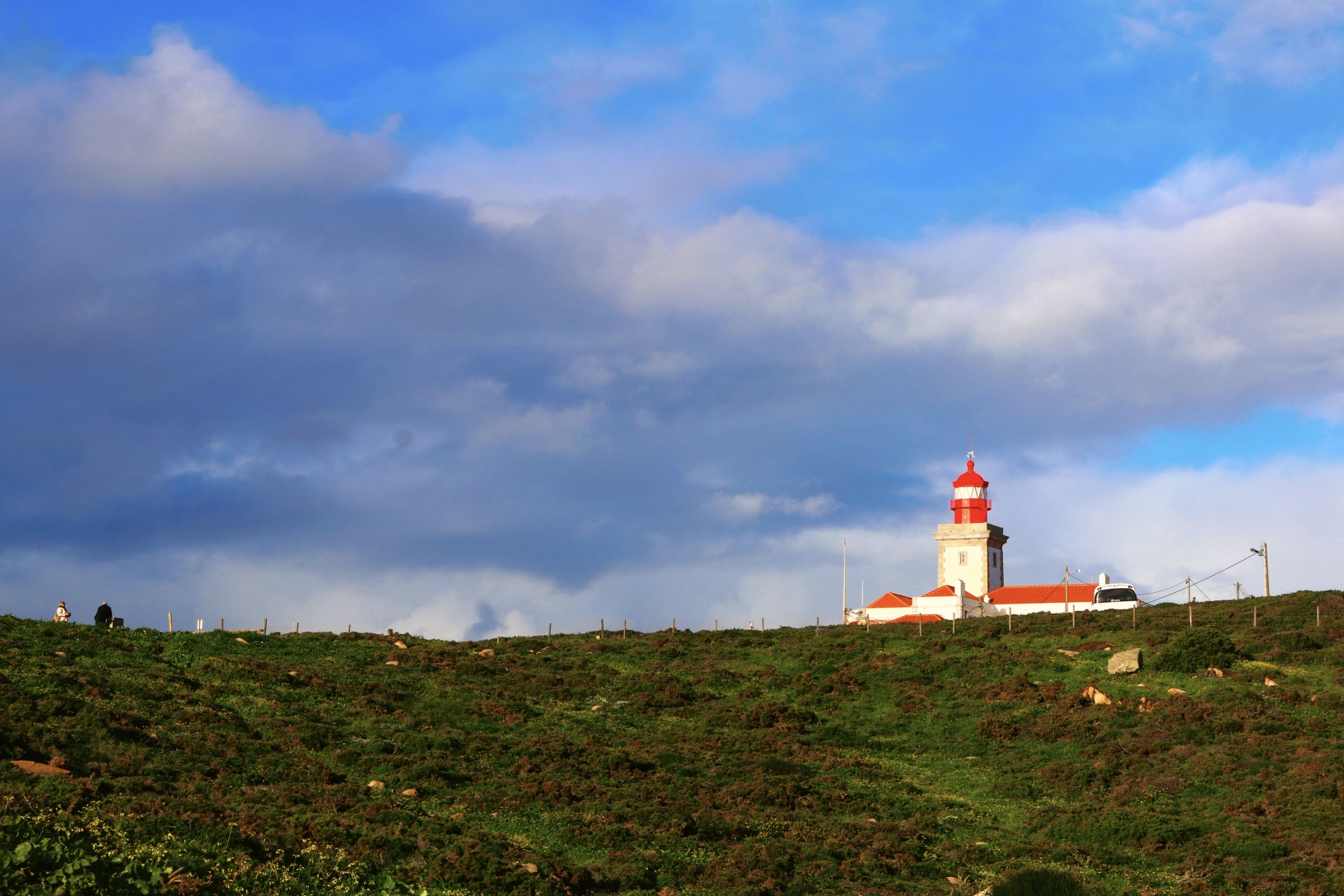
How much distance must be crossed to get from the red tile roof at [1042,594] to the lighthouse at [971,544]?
359 cm

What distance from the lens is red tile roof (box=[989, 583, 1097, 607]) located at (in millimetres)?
90125

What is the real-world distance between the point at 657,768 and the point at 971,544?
6704 cm

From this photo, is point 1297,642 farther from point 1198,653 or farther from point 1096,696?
point 1096,696

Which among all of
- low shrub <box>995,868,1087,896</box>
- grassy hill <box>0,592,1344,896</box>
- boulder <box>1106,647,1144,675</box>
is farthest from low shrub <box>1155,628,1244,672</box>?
low shrub <box>995,868,1087,896</box>

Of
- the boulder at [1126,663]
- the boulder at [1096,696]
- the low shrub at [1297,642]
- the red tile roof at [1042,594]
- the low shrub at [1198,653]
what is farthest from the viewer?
the red tile roof at [1042,594]

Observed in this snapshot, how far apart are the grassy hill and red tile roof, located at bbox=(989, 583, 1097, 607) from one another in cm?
2691

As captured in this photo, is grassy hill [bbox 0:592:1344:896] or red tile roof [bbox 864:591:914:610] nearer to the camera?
grassy hill [bbox 0:592:1344:896]

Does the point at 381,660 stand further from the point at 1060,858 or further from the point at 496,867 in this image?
the point at 1060,858

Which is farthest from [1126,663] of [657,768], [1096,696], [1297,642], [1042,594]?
[1042,594]

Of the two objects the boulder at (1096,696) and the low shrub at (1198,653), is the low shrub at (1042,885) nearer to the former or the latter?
the boulder at (1096,696)

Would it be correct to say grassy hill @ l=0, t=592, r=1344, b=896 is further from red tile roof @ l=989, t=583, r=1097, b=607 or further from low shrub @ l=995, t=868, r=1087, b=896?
red tile roof @ l=989, t=583, r=1097, b=607

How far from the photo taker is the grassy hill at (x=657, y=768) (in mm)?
28656

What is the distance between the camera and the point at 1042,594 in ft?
305

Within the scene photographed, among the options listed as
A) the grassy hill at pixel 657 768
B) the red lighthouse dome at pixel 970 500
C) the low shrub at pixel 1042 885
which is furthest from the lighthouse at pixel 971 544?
the low shrub at pixel 1042 885
